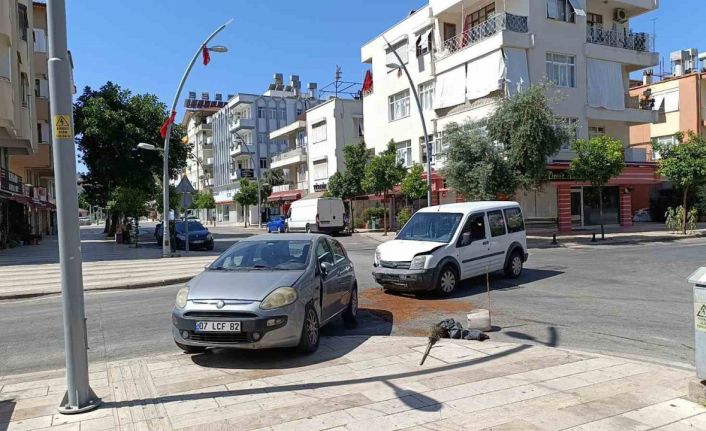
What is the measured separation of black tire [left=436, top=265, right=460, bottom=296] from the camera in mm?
10855

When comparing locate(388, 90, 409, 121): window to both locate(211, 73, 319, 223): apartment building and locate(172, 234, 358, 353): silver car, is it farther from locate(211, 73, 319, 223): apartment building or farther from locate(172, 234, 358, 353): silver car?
locate(172, 234, 358, 353): silver car

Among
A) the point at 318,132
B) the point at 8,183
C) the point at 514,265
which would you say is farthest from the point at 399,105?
the point at 514,265

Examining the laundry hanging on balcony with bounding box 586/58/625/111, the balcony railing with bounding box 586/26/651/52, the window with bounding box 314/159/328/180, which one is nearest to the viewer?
the laundry hanging on balcony with bounding box 586/58/625/111

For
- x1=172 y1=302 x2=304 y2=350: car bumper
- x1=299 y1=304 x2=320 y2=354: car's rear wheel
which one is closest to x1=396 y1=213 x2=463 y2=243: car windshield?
x1=299 y1=304 x2=320 y2=354: car's rear wheel

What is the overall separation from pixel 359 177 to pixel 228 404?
3479 cm

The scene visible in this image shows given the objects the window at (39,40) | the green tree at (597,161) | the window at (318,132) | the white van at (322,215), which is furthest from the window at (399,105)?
the window at (39,40)

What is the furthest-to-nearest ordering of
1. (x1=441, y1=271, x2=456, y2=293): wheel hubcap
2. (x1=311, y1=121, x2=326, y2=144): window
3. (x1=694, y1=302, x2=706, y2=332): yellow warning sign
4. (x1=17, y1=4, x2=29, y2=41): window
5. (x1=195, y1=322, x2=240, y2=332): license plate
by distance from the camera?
1. (x1=311, y1=121, x2=326, y2=144): window
2. (x1=17, y1=4, x2=29, y2=41): window
3. (x1=441, y1=271, x2=456, y2=293): wheel hubcap
4. (x1=195, y1=322, x2=240, y2=332): license plate
5. (x1=694, y1=302, x2=706, y2=332): yellow warning sign

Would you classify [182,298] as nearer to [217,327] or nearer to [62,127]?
[217,327]

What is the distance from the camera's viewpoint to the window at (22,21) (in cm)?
2672

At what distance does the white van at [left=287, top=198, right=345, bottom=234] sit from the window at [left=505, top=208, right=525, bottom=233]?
23483 mm

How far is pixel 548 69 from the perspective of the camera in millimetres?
30875

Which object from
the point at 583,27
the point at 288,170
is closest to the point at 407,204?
the point at 583,27

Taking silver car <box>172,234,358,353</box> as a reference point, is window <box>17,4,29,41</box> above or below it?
above

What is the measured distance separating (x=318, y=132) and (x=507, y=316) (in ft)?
149
